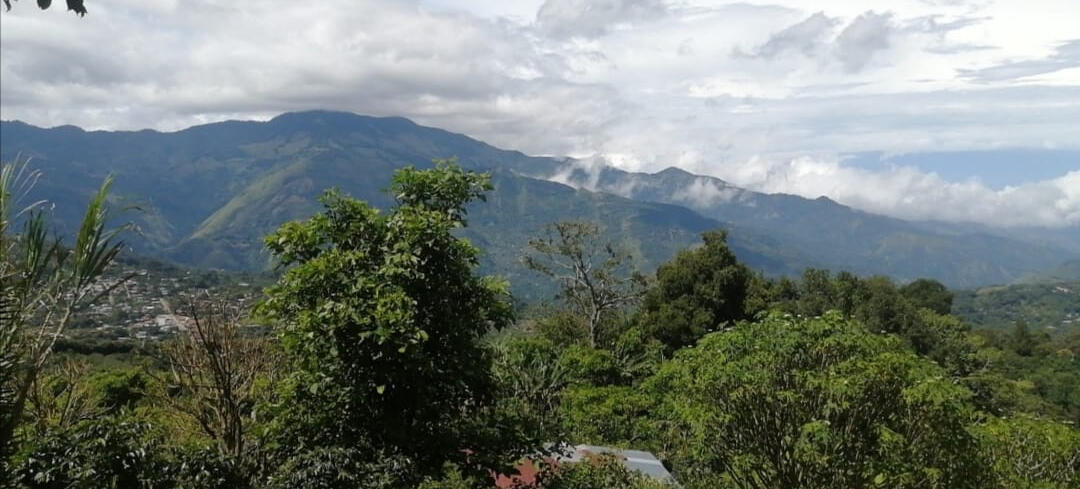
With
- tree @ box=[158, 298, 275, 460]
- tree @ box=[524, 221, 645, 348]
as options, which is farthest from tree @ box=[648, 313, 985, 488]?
tree @ box=[524, 221, 645, 348]

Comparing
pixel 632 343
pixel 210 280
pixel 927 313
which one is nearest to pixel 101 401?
pixel 632 343

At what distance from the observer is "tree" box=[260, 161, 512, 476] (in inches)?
254

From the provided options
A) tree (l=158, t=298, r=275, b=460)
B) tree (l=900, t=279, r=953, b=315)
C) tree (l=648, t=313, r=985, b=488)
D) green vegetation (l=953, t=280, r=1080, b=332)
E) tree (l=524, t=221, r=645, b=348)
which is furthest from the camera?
green vegetation (l=953, t=280, r=1080, b=332)

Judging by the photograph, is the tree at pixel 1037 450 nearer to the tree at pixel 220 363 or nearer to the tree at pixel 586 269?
Answer: the tree at pixel 220 363

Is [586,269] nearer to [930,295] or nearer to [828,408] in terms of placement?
[828,408]

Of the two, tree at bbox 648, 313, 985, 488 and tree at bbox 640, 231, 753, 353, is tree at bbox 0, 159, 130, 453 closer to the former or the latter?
tree at bbox 648, 313, 985, 488

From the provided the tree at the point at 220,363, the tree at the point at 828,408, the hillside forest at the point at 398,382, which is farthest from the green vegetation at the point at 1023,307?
the tree at the point at 220,363

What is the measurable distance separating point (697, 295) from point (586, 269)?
16.3ft

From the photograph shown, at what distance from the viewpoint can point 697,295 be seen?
30453mm

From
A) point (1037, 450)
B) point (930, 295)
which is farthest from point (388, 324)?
point (930, 295)

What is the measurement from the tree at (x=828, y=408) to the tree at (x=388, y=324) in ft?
8.98

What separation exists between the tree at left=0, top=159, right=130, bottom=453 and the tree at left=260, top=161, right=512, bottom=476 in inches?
89.7

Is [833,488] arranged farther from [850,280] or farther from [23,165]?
[850,280]

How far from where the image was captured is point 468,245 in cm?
704
